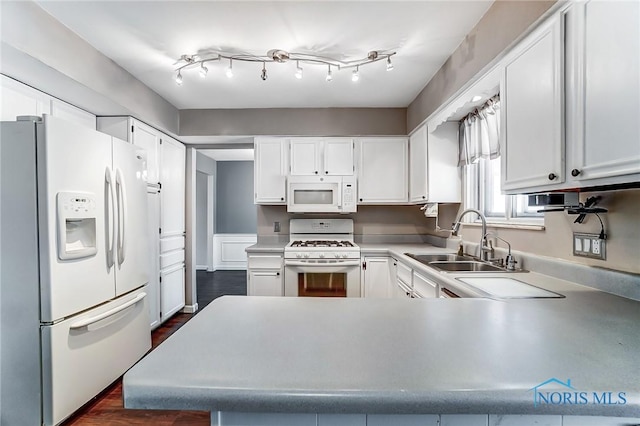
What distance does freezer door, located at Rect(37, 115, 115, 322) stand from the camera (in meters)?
1.58

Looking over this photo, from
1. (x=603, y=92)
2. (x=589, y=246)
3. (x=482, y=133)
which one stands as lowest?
(x=589, y=246)

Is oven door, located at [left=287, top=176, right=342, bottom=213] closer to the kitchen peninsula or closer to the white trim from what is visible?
the kitchen peninsula

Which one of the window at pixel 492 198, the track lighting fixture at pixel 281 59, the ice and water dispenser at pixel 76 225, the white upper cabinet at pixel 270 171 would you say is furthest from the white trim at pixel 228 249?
the window at pixel 492 198

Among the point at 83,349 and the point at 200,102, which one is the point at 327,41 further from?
the point at 83,349

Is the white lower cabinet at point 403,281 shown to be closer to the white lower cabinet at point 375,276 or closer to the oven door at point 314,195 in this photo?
the white lower cabinet at point 375,276

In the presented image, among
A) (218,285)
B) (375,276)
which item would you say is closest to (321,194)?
(375,276)

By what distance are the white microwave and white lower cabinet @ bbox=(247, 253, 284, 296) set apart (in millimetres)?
648

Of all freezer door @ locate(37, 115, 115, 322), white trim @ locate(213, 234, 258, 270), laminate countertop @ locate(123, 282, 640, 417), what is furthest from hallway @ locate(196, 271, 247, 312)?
laminate countertop @ locate(123, 282, 640, 417)

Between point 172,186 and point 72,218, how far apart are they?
1.74 metres

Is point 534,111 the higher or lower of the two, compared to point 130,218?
higher

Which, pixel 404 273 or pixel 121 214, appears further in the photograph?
pixel 404 273

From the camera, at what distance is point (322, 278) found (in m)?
3.04

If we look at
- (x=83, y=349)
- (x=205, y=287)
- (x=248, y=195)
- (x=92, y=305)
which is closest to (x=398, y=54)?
(x=92, y=305)

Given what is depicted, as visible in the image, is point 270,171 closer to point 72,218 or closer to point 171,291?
point 171,291
